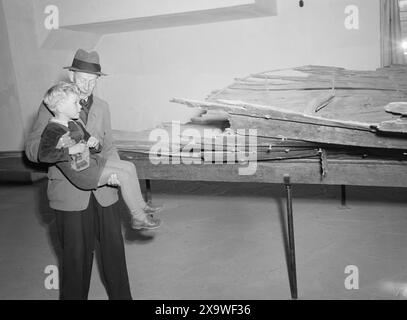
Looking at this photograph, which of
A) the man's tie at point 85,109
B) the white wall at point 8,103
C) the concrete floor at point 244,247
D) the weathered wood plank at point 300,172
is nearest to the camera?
the man's tie at point 85,109

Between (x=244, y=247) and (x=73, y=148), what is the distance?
2242 millimetres

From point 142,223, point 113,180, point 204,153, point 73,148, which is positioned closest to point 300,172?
point 204,153

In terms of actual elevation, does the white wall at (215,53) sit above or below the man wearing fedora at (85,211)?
above

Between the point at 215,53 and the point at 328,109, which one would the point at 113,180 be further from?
the point at 215,53

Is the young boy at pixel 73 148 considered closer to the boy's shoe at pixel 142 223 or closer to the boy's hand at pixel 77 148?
the boy's hand at pixel 77 148

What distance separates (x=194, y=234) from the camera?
428 cm

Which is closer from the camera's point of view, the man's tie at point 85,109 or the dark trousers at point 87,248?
the dark trousers at point 87,248

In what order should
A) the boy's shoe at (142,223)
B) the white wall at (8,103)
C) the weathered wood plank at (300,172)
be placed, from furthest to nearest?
the white wall at (8,103)
the weathered wood plank at (300,172)
the boy's shoe at (142,223)

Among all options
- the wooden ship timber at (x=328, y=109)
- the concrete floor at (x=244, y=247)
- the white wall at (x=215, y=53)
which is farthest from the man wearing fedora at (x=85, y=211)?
the white wall at (x=215, y=53)

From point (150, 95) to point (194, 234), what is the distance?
3.06 m

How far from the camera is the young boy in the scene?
2.08 meters

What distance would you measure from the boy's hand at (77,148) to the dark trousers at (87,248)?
1.12ft

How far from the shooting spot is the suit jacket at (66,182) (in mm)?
2184

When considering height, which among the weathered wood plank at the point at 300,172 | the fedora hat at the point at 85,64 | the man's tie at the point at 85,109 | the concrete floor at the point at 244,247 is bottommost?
the concrete floor at the point at 244,247
